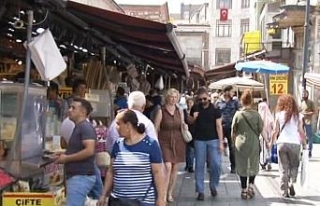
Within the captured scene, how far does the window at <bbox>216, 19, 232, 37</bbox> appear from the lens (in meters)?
86.9

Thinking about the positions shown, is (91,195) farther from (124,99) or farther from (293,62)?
(293,62)

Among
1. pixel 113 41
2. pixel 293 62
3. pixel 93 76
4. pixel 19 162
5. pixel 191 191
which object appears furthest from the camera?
pixel 293 62

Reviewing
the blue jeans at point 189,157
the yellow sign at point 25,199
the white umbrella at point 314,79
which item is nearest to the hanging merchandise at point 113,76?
the blue jeans at point 189,157

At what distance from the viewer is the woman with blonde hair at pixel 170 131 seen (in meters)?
10.4

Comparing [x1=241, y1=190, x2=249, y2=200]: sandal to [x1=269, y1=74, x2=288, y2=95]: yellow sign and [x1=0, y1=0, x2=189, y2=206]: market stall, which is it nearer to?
[x1=0, y1=0, x2=189, y2=206]: market stall

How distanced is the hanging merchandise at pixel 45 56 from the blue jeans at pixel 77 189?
124 centimetres

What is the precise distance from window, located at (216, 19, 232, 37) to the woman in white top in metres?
76.2

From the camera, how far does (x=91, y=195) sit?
808 centimetres

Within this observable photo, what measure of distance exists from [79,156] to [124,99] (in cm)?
603

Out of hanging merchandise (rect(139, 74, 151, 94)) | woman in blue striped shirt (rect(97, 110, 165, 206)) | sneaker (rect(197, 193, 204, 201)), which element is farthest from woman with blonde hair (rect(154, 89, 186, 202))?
hanging merchandise (rect(139, 74, 151, 94))

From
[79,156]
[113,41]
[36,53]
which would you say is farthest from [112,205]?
[113,41]

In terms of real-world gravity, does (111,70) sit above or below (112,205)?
above

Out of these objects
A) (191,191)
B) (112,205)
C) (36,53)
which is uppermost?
(36,53)

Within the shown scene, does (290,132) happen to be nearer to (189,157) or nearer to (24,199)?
(189,157)
